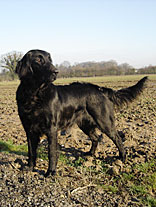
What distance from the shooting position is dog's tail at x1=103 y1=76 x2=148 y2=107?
496 centimetres

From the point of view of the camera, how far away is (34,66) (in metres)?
3.99

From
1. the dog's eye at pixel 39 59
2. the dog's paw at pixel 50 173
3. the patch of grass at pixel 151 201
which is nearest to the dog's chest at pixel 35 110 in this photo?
the dog's eye at pixel 39 59

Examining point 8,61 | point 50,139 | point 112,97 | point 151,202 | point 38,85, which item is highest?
point 8,61

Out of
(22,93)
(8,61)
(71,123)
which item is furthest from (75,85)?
(8,61)

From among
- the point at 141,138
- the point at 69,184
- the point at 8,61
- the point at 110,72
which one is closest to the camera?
the point at 69,184

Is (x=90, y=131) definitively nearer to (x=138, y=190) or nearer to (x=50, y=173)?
(x=50, y=173)

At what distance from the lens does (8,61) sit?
6825 centimetres

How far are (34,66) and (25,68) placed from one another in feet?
0.53

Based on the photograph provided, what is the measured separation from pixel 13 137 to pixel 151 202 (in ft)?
14.6

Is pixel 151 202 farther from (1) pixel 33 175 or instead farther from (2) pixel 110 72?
(2) pixel 110 72

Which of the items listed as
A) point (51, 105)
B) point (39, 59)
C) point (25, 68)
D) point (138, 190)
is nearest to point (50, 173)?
point (51, 105)

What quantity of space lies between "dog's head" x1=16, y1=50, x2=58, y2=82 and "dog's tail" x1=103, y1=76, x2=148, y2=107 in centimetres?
166

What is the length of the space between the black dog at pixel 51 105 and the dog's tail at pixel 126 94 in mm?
134

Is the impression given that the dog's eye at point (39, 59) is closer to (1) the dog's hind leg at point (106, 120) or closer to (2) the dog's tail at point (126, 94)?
(1) the dog's hind leg at point (106, 120)
